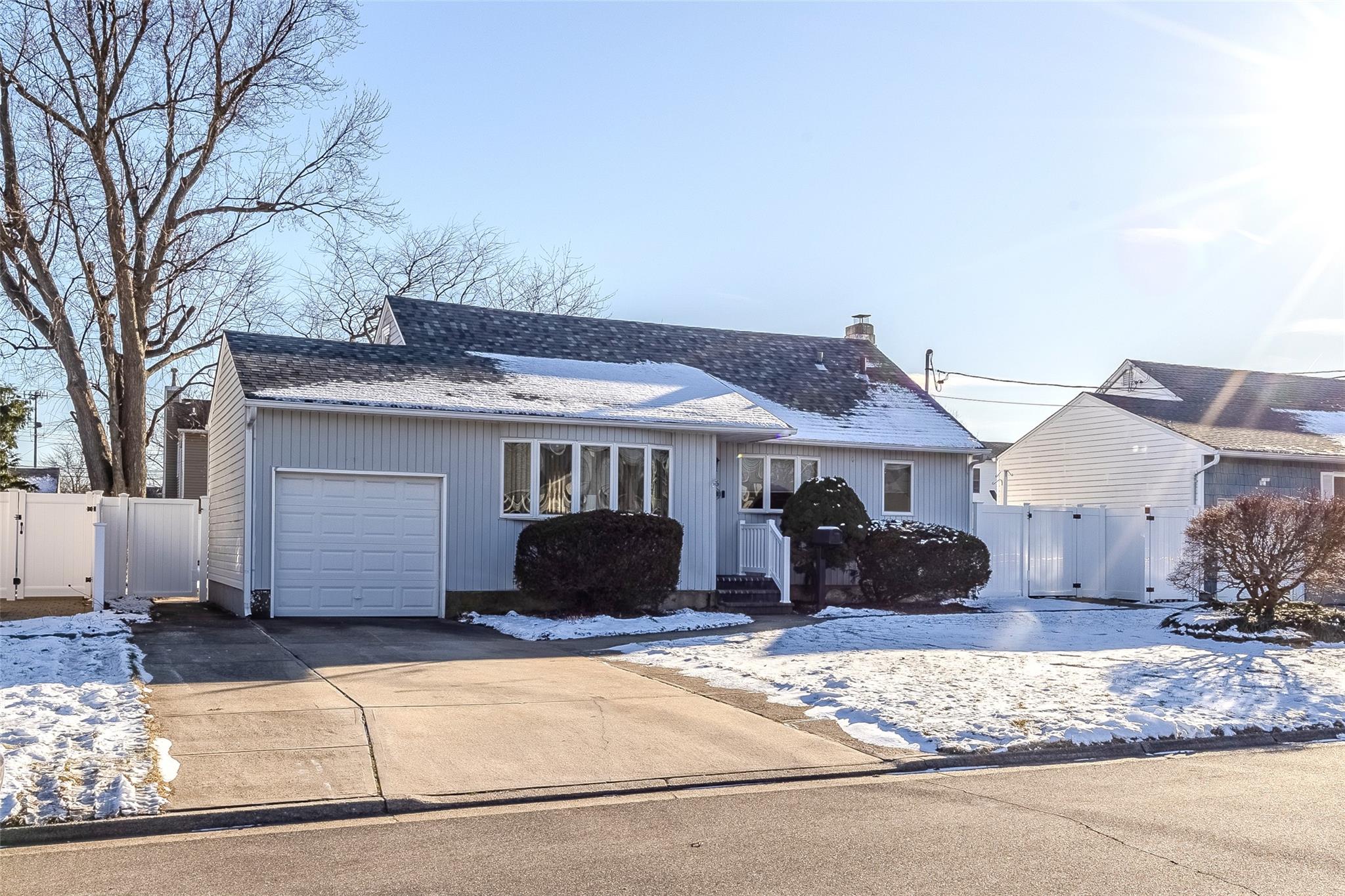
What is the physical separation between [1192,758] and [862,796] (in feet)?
10.3

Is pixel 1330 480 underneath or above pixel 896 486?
above

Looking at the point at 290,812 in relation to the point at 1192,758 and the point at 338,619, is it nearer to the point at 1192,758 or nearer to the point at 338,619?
the point at 1192,758

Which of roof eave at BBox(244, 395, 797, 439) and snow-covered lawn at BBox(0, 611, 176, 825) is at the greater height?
roof eave at BBox(244, 395, 797, 439)

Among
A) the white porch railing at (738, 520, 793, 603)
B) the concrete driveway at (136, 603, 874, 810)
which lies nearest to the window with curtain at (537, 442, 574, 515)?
the white porch railing at (738, 520, 793, 603)

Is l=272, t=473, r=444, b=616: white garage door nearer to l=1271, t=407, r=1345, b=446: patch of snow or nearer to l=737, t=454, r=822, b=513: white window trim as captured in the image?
l=737, t=454, r=822, b=513: white window trim

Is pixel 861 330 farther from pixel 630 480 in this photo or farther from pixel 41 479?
pixel 41 479

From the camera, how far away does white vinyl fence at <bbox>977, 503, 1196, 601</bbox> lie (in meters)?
23.2

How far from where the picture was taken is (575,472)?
19.0 metres

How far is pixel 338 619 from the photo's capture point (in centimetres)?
1697

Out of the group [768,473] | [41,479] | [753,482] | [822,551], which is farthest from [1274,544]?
[41,479]

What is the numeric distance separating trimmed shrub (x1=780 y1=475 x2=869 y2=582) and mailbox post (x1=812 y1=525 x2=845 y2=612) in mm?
113

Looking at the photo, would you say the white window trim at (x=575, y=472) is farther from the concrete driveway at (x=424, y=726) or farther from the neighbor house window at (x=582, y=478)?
the concrete driveway at (x=424, y=726)

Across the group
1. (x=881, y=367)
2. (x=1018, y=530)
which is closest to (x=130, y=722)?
(x=1018, y=530)

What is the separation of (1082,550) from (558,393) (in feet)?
36.9
